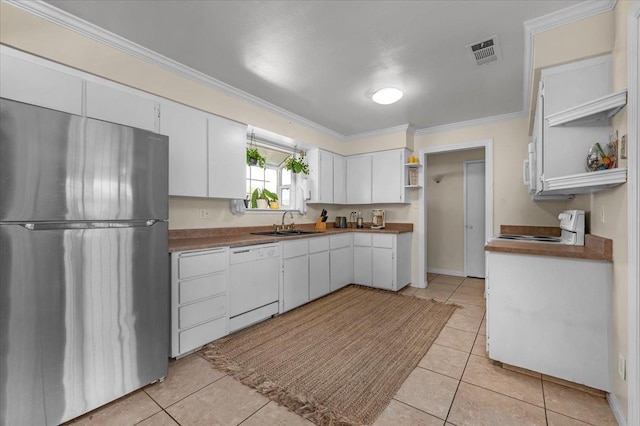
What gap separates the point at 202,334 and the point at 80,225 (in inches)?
50.8

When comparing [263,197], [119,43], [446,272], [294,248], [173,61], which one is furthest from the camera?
[446,272]

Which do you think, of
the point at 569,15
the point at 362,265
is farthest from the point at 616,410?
the point at 362,265

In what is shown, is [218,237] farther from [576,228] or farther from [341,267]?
[576,228]

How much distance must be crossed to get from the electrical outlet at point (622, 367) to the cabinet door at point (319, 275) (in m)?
2.69

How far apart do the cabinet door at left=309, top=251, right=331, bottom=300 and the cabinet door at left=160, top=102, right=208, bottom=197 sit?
1.61 meters

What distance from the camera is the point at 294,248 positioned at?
3285 millimetres

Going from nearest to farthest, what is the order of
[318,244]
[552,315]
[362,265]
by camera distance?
[552,315] → [318,244] → [362,265]

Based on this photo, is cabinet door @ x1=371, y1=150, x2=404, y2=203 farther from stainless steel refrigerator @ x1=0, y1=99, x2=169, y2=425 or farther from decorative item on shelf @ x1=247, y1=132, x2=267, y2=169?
stainless steel refrigerator @ x1=0, y1=99, x2=169, y2=425

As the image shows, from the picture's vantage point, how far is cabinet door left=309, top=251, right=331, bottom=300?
3.55 metres

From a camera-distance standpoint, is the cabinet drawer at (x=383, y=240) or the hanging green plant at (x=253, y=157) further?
the cabinet drawer at (x=383, y=240)

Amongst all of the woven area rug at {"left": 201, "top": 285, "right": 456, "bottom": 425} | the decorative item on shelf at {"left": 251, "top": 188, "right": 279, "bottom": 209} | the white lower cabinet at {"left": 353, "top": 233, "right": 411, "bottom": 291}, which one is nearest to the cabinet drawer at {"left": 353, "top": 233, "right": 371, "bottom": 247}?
the white lower cabinet at {"left": 353, "top": 233, "right": 411, "bottom": 291}

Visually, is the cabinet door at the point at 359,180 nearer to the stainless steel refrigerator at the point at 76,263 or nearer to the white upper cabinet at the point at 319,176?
the white upper cabinet at the point at 319,176

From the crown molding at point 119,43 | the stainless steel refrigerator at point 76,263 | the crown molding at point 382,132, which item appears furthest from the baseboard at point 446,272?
the stainless steel refrigerator at point 76,263

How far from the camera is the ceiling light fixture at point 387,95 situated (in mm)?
2930
